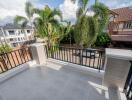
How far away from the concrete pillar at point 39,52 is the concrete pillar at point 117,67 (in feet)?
7.79

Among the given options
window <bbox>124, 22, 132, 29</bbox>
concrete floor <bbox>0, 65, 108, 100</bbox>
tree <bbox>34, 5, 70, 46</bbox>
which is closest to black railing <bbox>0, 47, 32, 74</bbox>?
concrete floor <bbox>0, 65, 108, 100</bbox>

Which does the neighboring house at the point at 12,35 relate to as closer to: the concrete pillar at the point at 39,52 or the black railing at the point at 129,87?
the concrete pillar at the point at 39,52

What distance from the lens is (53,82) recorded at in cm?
255

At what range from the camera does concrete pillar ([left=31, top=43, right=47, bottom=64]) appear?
3.38m

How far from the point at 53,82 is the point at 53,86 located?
0.56 ft

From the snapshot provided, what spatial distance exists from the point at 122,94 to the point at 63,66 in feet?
6.21

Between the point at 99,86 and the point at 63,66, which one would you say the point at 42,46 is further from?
the point at 99,86

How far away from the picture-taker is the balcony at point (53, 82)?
2.05 metres

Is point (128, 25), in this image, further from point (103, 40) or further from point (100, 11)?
point (100, 11)

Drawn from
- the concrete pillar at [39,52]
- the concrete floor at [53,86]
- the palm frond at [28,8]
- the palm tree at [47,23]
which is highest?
the palm frond at [28,8]

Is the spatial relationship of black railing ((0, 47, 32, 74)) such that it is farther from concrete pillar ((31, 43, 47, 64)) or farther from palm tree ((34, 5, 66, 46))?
palm tree ((34, 5, 66, 46))

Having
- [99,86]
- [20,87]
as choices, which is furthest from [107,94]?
[20,87]

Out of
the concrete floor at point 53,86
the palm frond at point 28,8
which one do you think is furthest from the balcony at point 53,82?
the palm frond at point 28,8

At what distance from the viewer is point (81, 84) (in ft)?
7.95
